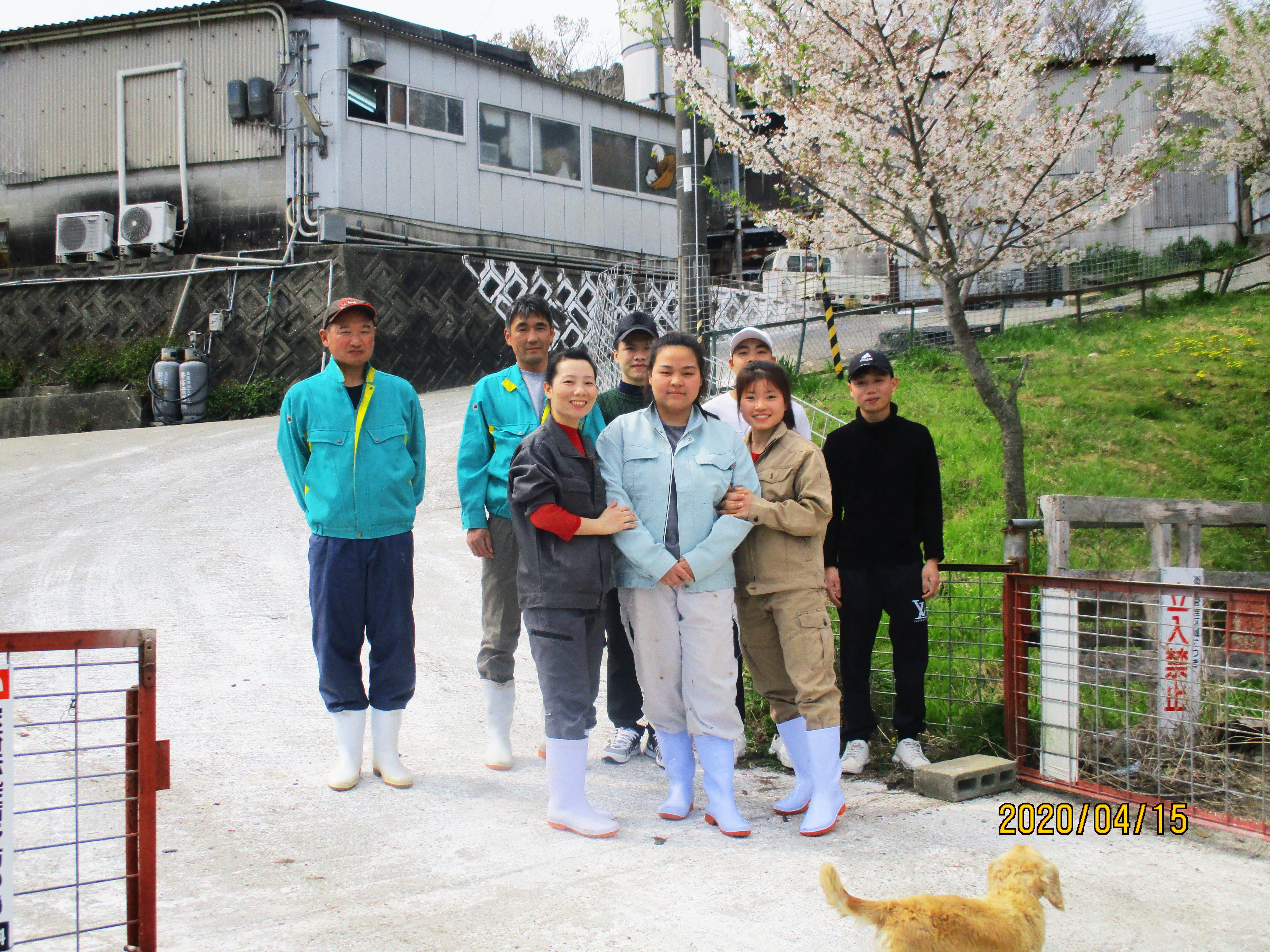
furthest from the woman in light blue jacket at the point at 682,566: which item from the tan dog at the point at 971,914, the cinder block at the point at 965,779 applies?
the tan dog at the point at 971,914

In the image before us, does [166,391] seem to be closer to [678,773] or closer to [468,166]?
[468,166]

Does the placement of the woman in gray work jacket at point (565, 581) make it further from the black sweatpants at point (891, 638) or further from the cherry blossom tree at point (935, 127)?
the cherry blossom tree at point (935, 127)

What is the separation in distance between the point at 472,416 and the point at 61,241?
14.7 metres

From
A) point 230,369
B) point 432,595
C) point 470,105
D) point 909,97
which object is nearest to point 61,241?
point 230,369

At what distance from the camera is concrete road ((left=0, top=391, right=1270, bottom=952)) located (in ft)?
8.31

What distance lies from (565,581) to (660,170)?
17.3 metres

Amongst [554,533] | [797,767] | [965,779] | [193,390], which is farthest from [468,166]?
[965,779]

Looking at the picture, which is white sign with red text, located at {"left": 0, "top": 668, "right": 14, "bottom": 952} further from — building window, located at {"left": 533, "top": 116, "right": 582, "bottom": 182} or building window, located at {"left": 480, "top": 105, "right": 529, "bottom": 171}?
building window, located at {"left": 533, "top": 116, "right": 582, "bottom": 182}

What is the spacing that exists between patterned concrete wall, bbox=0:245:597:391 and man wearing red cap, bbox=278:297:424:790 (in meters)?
10.2

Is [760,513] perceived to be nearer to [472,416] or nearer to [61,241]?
[472,416]

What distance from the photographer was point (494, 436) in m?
3.94

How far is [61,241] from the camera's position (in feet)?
50.2

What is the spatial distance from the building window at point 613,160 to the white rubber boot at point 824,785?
53.0 ft

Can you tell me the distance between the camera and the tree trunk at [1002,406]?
5.97 meters
